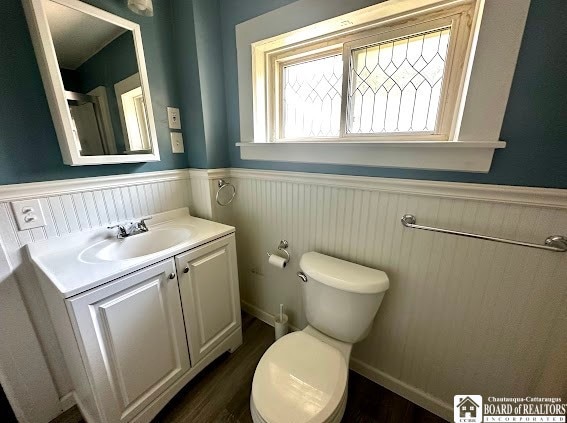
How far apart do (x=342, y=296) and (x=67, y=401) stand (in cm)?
148

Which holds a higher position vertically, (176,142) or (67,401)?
(176,142)

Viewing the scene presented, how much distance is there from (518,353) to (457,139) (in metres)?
0.88

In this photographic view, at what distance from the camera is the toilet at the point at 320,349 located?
0.78 metres

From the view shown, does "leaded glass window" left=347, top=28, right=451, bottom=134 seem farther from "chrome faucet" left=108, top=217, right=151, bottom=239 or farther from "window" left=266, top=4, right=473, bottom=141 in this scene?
"chrome faucet" left=108, top=217, right=151, bottom=239

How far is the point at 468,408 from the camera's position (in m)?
1.03

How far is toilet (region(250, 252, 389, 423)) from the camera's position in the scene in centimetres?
78

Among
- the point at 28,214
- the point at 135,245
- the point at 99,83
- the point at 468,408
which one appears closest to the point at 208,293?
the point at 135,245

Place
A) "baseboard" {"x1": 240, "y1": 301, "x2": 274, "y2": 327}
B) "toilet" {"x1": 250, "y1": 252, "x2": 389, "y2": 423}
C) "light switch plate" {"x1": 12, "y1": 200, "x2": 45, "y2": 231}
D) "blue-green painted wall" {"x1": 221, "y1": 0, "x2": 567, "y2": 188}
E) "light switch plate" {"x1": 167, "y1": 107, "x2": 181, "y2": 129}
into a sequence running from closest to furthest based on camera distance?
1. "blue-green painted wall" {"x1": 221, "y1": 0, "x2": 567, "y2": 188}
2. "toilet" {"x1": 250, "y1": 252, "x2": 389, "y2": 423}
3. "light switch plate" {"x1": 12, "y1": 200, "x2": 45, "y2": 231}
4. "light switch plate" {"x1": 167, "y1": 107, "x2": 181, "y2": 129}
5. "baseboard" {"x1": 240, "y1": 301, "x2": 274, "y2": 327}

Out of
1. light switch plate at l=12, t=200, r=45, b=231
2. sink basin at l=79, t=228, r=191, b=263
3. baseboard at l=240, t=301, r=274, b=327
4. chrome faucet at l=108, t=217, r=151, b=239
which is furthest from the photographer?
baseboard at l=240, t=301, r=274, b=327

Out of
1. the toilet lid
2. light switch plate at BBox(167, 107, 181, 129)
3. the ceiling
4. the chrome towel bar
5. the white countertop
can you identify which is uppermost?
A: the ceiling

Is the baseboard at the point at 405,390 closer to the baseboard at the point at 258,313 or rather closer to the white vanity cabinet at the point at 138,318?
the baseboard at the point at 258,313

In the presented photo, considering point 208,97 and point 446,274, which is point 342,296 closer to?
point 446,274

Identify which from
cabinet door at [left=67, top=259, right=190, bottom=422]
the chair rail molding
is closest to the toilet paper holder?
the chair rail molding

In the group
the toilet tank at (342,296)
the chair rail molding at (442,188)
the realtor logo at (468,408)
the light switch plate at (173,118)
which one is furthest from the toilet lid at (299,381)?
the light switch plate at (173,118)
